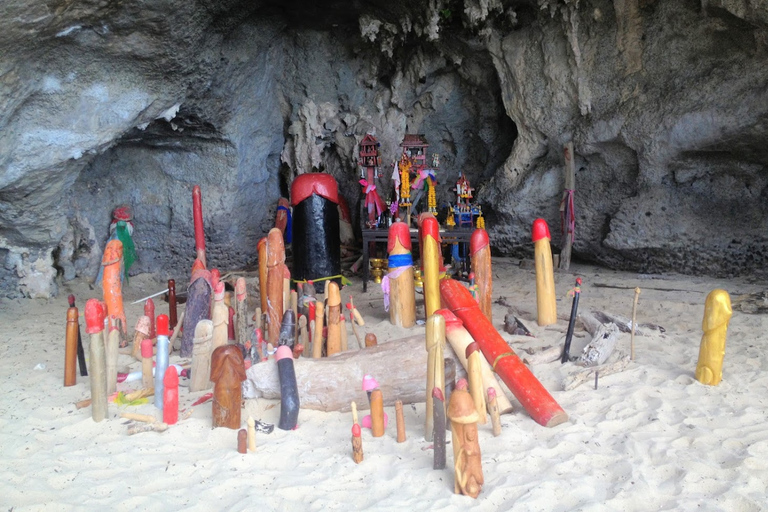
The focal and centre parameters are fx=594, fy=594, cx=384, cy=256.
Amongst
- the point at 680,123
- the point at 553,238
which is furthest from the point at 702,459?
the point at 553,238

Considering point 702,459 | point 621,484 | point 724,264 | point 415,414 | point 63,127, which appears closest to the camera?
point 621,484

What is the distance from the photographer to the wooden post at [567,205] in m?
7.59

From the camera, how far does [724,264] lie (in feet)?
23.0

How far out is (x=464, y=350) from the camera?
11.6 feet

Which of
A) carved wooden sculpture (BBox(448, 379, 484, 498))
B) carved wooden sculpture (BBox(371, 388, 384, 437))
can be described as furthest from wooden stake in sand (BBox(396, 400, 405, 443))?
carved wooden sculpture (BBox(448, 379, 484, 498))

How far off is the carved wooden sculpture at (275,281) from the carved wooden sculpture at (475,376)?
2.04 metres

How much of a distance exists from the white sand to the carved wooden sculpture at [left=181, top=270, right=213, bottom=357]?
0.76 meters

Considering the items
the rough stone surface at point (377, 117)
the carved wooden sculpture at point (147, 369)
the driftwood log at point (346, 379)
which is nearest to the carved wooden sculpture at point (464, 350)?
the driftwood log at point (346, 379)

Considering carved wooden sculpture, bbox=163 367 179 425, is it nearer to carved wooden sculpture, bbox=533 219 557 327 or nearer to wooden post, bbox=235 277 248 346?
wooden post, bbox=235 277 248 346

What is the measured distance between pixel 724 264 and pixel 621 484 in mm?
5247

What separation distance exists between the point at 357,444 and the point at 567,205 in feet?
18.2

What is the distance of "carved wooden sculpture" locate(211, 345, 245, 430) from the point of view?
3270 millimetres

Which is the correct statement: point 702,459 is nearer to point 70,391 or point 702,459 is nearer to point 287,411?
point 287,411

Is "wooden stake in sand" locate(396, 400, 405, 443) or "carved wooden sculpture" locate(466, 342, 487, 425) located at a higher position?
"carved wooden sculpture" locate(466, 342, 487, 425)
